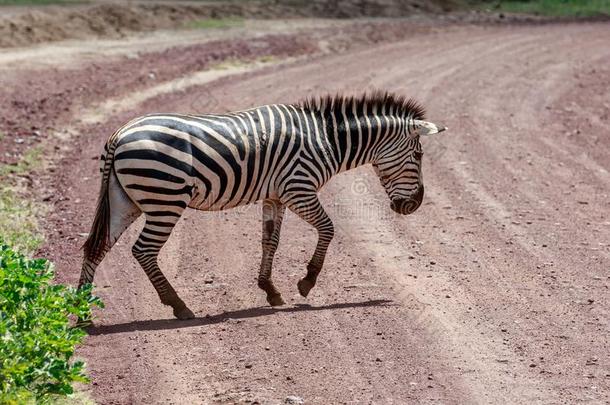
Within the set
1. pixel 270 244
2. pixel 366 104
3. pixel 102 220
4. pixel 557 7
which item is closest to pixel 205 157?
pixel 102 220

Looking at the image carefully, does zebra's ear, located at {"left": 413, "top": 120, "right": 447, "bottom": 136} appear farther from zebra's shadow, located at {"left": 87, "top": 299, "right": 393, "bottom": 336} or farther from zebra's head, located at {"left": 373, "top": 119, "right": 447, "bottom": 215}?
zebra's shadow, located at {"left": 87, "top": 299, "right": 393, "bottom": 336}

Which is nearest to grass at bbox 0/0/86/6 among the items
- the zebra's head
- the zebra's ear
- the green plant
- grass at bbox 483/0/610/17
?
grass at bbox 483/0/610/17

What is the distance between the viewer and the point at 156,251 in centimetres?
925

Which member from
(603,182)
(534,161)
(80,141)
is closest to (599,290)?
(603,182)

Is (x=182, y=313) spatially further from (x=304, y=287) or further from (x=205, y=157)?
(x=205, y=157)

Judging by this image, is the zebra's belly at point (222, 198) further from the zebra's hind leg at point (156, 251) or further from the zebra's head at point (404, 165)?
the zebra's head at point (404, 165)

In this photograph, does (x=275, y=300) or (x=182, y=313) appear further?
(x=275, y=300)

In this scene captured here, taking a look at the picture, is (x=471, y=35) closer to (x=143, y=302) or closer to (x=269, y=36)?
(x=269, y=36)

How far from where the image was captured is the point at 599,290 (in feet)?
32.0

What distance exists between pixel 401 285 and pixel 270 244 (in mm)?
1233

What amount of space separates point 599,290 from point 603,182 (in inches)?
187

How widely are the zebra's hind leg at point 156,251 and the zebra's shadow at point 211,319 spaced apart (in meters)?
0.12

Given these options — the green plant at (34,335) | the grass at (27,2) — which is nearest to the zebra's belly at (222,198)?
the green plant at (34,335)

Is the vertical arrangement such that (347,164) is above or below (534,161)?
above
